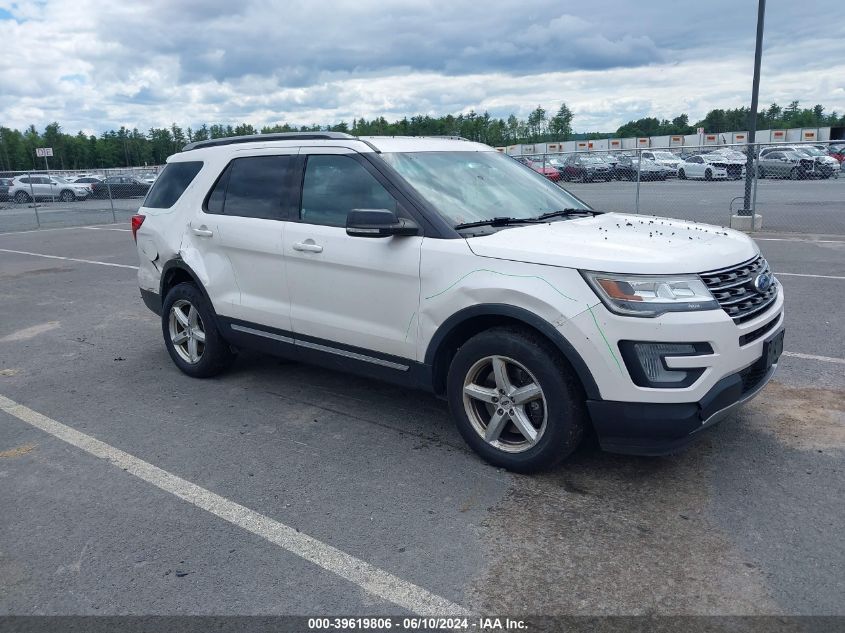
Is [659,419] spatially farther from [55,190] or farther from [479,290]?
[55,190]

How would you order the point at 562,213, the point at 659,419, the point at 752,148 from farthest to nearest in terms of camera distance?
the point at 752,148 < the point at 562,213 < the point at 659,419

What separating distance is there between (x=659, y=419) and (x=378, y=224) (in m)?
1.83

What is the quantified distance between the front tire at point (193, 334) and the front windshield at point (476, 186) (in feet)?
6.99

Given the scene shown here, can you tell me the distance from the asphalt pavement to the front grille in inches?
36.3

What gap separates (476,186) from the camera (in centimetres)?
470

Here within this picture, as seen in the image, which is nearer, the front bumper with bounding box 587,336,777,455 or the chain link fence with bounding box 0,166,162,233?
the front bumper with bounding box 587,336,777,455

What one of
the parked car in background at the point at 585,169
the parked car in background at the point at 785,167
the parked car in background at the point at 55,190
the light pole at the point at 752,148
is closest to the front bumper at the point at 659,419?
the light pole at the point at 752,148

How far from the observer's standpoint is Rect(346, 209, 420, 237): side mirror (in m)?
4.05

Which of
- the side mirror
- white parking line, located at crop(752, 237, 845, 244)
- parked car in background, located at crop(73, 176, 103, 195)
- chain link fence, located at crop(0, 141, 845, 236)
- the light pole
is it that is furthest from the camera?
parked car in background, located at crop(73, 176, 103, 195)

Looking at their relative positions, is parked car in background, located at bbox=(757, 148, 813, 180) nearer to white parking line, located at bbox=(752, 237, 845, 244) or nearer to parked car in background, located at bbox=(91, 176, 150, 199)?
white parking line, located at bbox=(752, 237, 845, 244)

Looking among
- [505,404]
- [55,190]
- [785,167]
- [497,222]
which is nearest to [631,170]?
[785,167]

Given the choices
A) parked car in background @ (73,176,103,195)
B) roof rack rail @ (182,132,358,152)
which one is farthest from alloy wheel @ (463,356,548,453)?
parked car in background @ (73,176,103,195)

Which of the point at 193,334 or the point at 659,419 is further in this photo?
the point at 193,334

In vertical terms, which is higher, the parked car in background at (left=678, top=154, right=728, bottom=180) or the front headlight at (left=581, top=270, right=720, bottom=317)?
the front headlight at (left=581, top=270, right=720, bottom=317)
